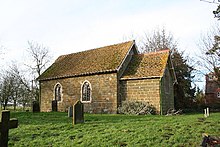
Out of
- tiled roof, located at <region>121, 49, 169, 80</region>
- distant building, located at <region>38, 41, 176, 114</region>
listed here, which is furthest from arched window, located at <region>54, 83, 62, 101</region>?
tiled roof, located at <region>121, 49, 169, 80</region>

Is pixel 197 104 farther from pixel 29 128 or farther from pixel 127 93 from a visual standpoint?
pixel 29 128

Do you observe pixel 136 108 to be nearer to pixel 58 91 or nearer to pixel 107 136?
pixel 58 91

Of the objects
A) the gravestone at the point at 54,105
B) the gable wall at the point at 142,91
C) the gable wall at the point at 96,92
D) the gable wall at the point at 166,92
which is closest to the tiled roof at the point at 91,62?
the gable wall at the point at 96,92

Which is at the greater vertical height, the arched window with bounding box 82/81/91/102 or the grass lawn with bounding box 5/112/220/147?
the arched window with bounding box 82/81/91/102

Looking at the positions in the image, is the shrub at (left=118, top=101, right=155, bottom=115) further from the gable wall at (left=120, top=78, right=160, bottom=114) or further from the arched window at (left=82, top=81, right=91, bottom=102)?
the arched window at (left=82, top=81, right=91, bottom=102)

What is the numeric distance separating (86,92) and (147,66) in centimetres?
731

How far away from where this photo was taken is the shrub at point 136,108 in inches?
907

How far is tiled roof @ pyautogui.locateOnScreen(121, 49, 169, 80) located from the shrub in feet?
8.70

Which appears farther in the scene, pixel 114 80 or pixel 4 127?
pixel 114 80

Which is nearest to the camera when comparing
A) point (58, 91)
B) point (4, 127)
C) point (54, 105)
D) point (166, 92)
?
point (4, 127)

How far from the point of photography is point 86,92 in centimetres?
2770

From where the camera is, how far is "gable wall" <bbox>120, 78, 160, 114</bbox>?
77.4 feet

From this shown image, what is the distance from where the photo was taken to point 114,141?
1020 centimetres

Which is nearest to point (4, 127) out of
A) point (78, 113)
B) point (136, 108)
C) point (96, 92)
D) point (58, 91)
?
point (78, 113)
